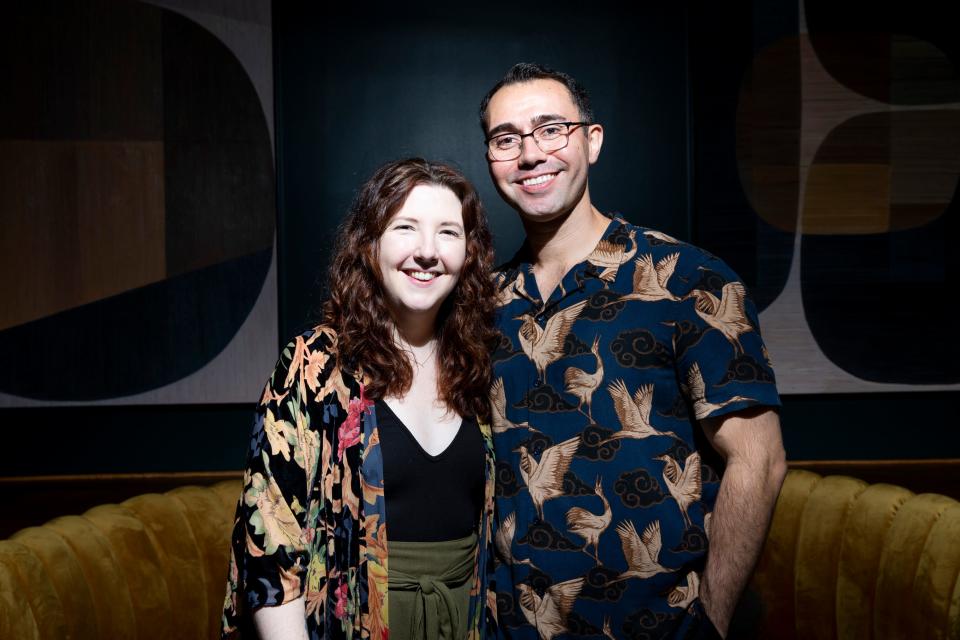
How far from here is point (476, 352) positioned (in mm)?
1675

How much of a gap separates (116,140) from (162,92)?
0.78 feet

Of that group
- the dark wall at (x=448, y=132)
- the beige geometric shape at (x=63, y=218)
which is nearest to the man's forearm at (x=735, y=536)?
the dark wall at (x=448, y=132)

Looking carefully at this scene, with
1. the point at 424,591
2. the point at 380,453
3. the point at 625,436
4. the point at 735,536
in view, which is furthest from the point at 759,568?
the point at 380,453

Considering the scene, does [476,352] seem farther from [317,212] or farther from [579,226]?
[317,212]

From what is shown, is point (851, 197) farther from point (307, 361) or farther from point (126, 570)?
point (126, 570)

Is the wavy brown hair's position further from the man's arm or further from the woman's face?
the man's arm

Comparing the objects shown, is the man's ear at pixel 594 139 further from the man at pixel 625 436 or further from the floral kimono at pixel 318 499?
the floral kimono at pixel 318 499

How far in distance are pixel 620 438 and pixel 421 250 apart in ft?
1.87

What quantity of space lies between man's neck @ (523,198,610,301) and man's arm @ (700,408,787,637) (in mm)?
473

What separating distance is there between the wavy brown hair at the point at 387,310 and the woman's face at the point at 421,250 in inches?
0.9

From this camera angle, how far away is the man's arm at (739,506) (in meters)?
1.55

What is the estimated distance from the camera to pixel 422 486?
155cm

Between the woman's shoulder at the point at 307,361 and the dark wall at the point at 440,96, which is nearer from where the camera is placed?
the woman's shoulder at the point at 307,361

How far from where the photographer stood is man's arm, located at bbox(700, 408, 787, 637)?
155 centimetres
